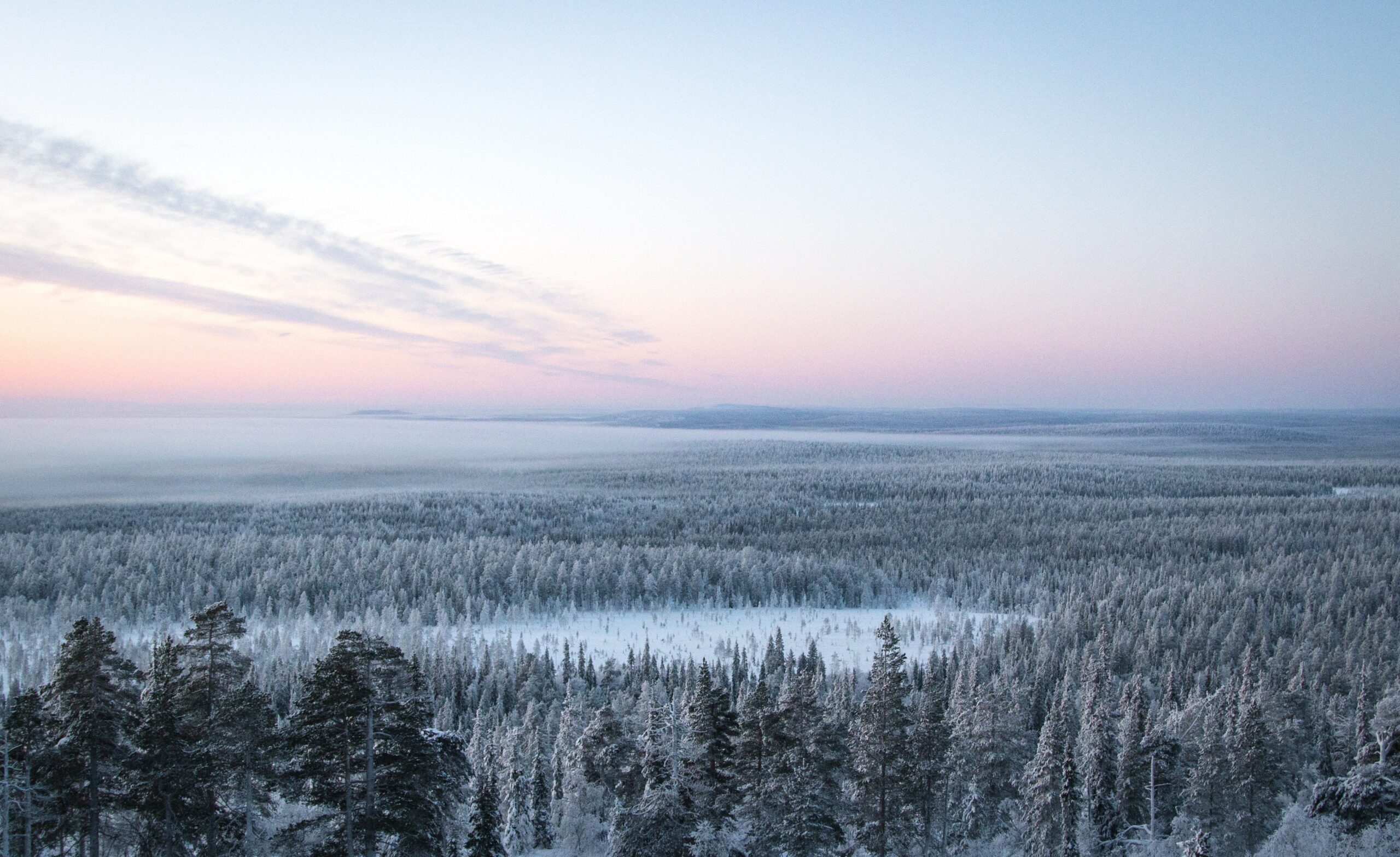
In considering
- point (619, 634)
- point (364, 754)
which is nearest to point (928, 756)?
point (364, 754)

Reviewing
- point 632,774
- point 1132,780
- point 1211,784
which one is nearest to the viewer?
point 632,774

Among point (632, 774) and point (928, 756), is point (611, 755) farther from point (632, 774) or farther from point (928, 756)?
point (928, 756)

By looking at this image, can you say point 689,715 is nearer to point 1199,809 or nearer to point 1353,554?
point 1199,809

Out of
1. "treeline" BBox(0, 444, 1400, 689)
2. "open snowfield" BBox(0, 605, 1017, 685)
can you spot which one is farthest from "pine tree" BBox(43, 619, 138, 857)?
"treeline" BBox(0, 444, 1400, 689)

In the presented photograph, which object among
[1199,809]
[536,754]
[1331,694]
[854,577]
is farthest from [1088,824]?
[854,577]

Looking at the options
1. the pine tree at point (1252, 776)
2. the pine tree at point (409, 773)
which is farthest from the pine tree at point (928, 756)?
the pine tree at point (409, 773)

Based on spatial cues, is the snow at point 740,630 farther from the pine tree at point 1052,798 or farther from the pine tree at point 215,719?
the pine tree at point 215,719
